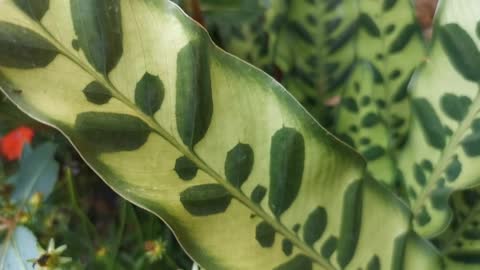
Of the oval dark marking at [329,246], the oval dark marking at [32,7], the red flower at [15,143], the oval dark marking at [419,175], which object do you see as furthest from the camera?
the red flower at [15,143]

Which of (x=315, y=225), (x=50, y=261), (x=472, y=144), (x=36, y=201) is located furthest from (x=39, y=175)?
(x=472, y=144)

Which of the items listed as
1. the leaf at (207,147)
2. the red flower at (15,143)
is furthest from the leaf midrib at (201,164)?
the red flower at (15,143)

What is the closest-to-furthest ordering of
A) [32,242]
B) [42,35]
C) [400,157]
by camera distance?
[42,35], [32,242], [400,157]

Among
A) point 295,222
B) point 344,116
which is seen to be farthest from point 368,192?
point 344,116

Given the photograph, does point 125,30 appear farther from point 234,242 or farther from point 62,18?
point 234,242

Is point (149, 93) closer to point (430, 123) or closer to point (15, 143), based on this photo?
point (430, 123)

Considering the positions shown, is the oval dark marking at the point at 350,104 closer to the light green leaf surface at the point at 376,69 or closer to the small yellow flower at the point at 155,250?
the light green leaf surface at the point at 376,69
